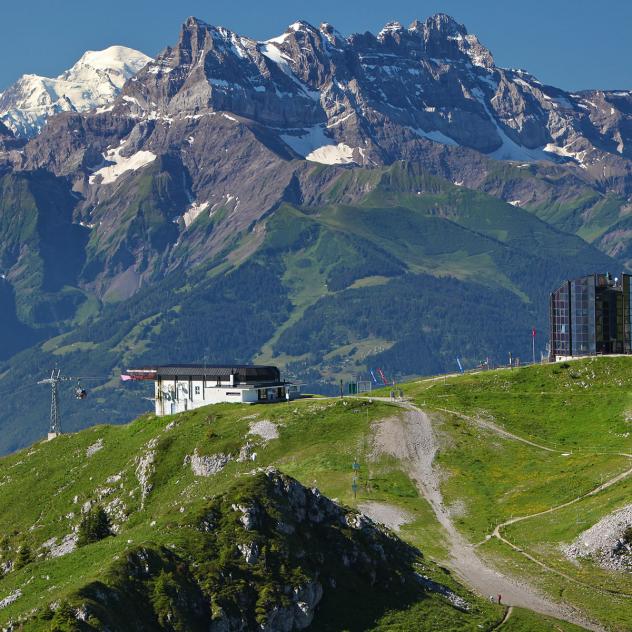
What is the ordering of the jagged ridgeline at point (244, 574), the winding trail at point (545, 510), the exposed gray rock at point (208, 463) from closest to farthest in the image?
1. the jagged ridgeline at point (244, 574)
2. the winding trail at point (545, 510)
3. the exposed gray rock at point (208, 463)

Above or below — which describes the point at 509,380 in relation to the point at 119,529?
above

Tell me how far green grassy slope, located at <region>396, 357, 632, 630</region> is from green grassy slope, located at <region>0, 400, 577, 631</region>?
270 inches

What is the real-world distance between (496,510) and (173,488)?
130ft

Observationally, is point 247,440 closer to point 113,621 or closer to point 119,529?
point 119,529

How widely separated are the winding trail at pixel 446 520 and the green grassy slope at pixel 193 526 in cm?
189

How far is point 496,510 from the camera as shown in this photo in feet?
489

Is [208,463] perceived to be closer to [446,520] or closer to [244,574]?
[446,520]

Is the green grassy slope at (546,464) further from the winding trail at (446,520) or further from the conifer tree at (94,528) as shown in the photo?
the conifer tree at (94,528)

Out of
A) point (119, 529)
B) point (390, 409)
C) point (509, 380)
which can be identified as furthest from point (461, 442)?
point (119, 529)

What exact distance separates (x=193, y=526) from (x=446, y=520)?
1974 inches

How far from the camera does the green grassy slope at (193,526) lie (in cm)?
9181

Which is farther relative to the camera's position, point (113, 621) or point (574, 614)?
point (574, 614)

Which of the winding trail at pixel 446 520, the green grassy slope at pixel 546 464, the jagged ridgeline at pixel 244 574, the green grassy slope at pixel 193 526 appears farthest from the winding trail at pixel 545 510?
the jagged ridgeline at pixel 244 574

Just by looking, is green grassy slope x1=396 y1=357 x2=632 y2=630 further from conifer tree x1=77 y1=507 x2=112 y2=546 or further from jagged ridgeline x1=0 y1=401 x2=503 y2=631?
conifer tree x1=77 y1=507 x2=112 y2=546
